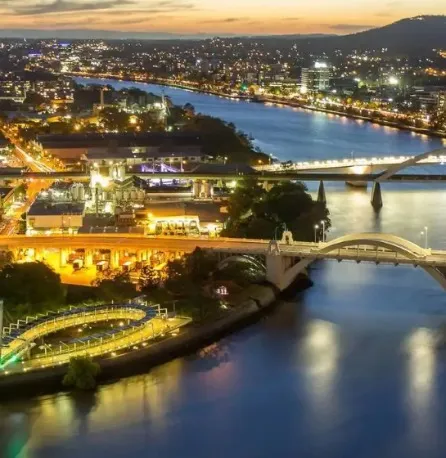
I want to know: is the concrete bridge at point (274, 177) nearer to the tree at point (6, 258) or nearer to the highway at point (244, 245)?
the highway at point (244, 245)

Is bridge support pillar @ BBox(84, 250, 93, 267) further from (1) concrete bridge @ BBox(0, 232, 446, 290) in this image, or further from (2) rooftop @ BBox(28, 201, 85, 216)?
(2) rooftop @ BBox(28, 201, 85, 216)

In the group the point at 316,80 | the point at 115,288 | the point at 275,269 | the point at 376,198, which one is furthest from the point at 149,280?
the point at 316,80

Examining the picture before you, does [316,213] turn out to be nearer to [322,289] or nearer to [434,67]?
[322,289]

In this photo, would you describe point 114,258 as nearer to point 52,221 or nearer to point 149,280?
point 149,280

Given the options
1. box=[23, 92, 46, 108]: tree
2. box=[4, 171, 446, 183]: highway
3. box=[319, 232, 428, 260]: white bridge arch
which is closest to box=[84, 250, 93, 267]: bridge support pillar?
box=[319, 232, 428, 260]: white bridge arch

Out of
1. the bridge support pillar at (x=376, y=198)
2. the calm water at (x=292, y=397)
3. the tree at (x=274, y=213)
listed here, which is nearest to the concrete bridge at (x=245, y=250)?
the calm water at (x=292, y=397)

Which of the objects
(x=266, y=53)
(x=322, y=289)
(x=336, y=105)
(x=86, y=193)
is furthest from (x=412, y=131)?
(x=266, y=53)
